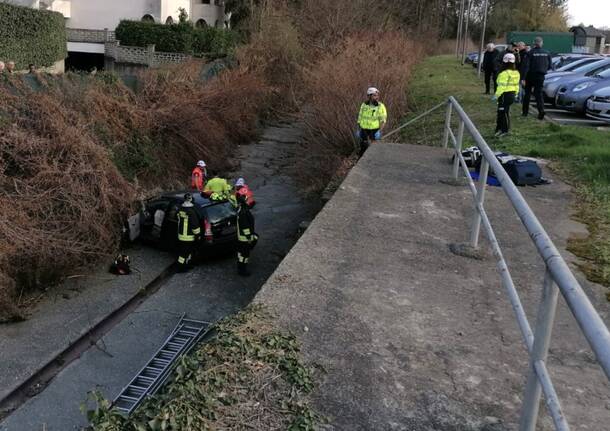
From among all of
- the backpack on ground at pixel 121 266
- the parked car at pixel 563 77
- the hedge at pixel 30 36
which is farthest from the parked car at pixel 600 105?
the hedge at pixel 30 36

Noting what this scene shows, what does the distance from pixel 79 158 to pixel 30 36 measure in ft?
56.2

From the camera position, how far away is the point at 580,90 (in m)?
15.8

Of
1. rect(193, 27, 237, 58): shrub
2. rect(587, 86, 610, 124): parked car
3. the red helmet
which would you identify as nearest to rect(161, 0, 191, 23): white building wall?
rect(193, 27, 237, 58): shrub

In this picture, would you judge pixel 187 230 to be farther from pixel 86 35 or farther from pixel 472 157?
pixel 86 35

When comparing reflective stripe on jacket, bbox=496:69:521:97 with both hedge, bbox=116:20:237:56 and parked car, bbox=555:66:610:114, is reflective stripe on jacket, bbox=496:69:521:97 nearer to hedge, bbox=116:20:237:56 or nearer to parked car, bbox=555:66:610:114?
parked car, bbox=555:66:610:114

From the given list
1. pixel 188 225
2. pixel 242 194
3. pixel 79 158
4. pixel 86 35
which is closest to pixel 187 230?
pixel 188 225

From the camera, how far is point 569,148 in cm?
1074

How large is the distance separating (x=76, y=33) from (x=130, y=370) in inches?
1318

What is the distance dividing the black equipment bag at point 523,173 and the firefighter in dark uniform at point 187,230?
5.18 meters

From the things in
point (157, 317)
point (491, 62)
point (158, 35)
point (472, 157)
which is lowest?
point (157, 317)

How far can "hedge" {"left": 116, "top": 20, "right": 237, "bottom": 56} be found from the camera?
33.9 metres

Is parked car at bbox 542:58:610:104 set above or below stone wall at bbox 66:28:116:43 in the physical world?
below

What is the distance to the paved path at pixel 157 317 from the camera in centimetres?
676

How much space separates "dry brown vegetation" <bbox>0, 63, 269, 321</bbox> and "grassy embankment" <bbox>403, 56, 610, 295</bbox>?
20.7 ft
